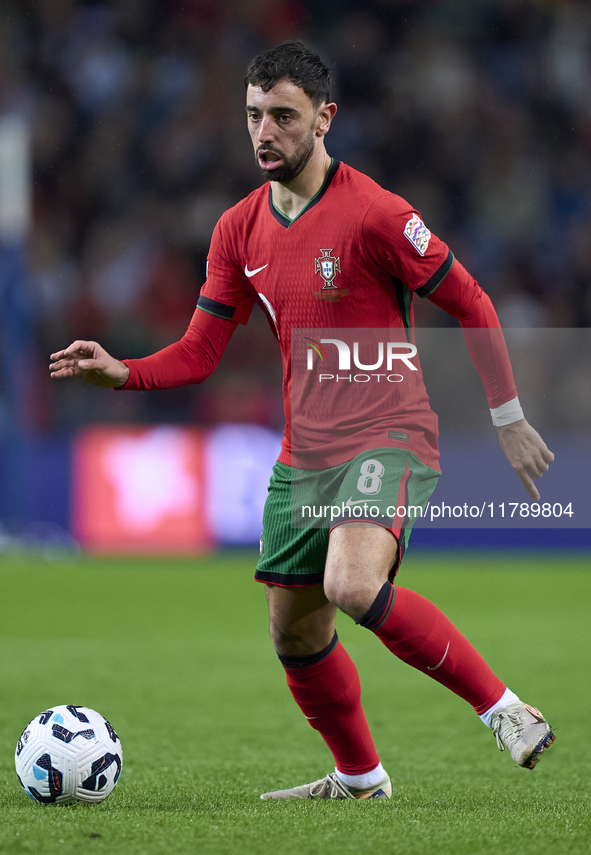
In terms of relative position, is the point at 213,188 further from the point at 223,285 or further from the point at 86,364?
the point at 86,364

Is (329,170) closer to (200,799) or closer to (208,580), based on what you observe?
(200,799)

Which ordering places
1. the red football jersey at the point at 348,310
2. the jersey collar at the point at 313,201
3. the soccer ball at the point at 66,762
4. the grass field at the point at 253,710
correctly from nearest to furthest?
the grass field at the point at 253,710, the soccer ball at the point at 66,762, the red football jersey at the point at 348,310, the jersey collar at the point at 313,201

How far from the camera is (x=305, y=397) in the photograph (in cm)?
325

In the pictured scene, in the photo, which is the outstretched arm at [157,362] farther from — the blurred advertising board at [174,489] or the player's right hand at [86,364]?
the blurred advertising board at [174,489]

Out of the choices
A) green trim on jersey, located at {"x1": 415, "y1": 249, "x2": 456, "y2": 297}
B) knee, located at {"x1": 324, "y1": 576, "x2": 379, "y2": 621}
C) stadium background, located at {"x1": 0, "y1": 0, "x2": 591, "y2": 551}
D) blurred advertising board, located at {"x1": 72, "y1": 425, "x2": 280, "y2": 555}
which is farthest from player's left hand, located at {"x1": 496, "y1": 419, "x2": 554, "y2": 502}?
blurred advertising board, located at {"x1": 72, "y1": 425, "x2": 280, "y2": 555}

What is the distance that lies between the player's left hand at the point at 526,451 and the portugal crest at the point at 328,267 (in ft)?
2.05

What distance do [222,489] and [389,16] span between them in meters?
6.28

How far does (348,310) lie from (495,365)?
433mm

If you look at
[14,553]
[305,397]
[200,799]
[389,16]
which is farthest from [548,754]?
[389,16]

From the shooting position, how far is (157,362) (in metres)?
3.33

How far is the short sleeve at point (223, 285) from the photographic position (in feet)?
11.2

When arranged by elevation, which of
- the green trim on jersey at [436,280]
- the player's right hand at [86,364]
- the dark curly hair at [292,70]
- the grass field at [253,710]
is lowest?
the grass field at [253,710]

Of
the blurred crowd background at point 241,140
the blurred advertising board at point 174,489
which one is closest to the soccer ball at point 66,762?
the blurred advertising board at point 174,489

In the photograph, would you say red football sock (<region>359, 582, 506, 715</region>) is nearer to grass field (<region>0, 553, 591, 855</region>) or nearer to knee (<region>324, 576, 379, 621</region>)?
knee (<region>324, 576, 379, 621</region>)
